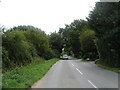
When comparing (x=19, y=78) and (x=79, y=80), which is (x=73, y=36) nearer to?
(x=79, y=80)

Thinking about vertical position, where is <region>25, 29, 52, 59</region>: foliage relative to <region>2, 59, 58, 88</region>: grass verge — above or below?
above

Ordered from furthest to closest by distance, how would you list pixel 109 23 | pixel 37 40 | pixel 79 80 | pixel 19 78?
pixel 37 40, pixel 109 23, pixel 79 80, pixel 19 78

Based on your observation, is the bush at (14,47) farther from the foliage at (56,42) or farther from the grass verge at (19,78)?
the foliage at (56,42)

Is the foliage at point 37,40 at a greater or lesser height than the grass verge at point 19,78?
greater

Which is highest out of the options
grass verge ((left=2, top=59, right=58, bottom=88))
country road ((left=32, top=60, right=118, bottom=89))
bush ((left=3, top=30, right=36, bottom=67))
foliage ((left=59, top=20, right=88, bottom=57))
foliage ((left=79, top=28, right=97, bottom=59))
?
foliage ((left=59, top=20, right=88, bottom=57))

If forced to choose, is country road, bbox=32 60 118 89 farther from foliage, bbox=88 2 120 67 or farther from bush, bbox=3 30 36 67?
bush, bbox=3 30 36 67

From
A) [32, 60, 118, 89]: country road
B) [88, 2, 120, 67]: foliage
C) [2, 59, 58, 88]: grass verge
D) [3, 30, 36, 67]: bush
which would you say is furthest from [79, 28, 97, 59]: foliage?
[2, 59, 58, 88]: grass verge

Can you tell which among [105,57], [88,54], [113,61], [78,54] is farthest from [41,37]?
[78,54]

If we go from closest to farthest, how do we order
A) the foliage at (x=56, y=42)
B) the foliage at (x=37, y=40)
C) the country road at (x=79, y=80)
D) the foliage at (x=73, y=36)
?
1. the country road at (x=79, y=80)
2. the foliage at (x=37, y=40)
3. the foliage at (x=73, y=36)
4. the foliage at (x=56, y=42)

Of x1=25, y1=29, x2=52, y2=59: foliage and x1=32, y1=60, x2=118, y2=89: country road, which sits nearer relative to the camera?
x1=32, y1=60, x2=118, y2=89: country road

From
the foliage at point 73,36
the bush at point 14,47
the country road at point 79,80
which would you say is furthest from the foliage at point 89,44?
the country road at point 79,80

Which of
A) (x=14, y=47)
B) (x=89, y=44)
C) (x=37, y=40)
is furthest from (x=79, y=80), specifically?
(x=89, y=44)

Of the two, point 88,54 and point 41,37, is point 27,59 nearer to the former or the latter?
point 41,37

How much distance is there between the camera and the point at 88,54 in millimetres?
71188
